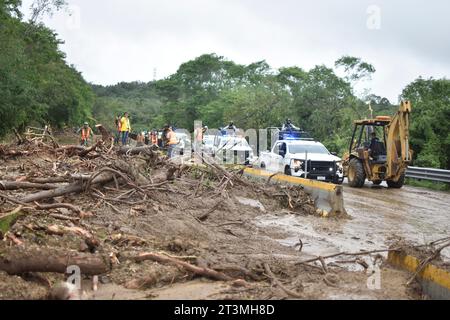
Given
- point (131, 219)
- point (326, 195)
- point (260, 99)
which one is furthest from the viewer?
point (260, 99)

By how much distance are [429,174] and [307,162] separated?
536 cm

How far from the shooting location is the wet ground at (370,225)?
879 centimetres

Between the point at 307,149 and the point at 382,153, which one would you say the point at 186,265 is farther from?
the point at 307,149

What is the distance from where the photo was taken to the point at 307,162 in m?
19.0

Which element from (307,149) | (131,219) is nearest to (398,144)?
(307,149)

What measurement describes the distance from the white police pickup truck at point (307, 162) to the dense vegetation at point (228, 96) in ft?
23.1

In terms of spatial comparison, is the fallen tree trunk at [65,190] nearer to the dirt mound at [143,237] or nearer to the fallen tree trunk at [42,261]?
the dirt mound at [143,237]

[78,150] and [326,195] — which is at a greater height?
[78,150]

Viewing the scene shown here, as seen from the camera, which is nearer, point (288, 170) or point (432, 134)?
point (288, 170)

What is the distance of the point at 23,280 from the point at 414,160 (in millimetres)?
22685

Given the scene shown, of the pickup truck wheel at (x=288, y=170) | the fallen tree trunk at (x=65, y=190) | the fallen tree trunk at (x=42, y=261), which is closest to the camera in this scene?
the fallen tree trunk at (x=42, y=261)

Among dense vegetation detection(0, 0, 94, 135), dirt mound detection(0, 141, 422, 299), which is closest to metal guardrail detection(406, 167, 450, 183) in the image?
dirt mound detection(0, 141, 422, 299)

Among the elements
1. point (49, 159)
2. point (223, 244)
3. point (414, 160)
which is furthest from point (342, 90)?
point (223, 244)

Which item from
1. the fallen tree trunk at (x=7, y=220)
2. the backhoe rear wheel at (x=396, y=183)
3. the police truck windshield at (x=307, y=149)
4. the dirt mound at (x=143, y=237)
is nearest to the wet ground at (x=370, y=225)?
the dirt mound at (x=143, y=237)
